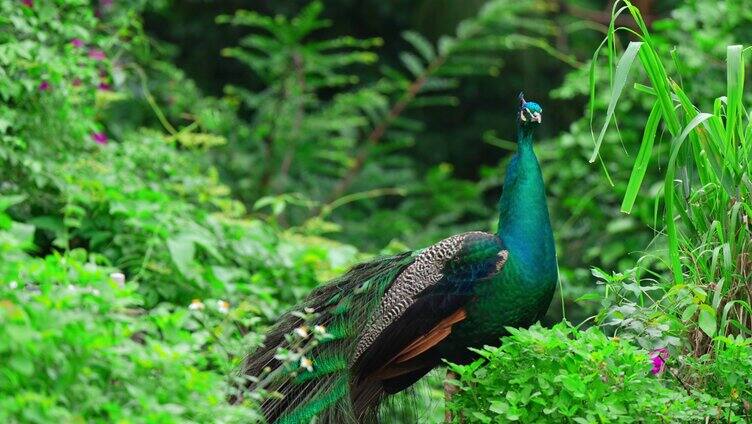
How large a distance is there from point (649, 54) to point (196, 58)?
608 centimetres

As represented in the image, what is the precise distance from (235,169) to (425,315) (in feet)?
12.3

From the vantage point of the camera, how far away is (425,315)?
128 inches

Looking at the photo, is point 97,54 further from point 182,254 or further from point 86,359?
point 86,359

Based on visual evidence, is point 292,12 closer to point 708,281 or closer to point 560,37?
point 560,37

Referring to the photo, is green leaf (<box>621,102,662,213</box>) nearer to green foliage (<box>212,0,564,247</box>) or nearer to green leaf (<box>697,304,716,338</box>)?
green leaf (<box>697,304,716,338</box>)

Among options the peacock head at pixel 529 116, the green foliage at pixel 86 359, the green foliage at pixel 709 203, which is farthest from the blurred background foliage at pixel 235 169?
the peacock head at pixel 529 116

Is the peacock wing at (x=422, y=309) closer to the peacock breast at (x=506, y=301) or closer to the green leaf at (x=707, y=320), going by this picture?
the peacock breast at (x=506, y=301)

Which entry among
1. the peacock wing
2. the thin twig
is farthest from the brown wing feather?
the thin twig

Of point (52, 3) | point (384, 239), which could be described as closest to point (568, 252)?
point (384, 239)

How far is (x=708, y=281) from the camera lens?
3.03 metres

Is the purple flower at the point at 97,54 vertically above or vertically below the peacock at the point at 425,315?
above

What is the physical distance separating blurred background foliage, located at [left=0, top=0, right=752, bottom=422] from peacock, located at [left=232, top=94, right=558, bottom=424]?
7.8 inches

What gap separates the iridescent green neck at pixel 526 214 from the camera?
3266 millimetres

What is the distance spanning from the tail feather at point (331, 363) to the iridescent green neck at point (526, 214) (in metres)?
0.31
